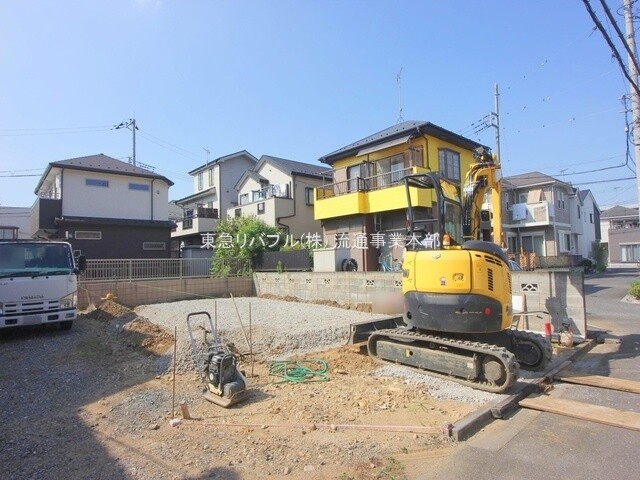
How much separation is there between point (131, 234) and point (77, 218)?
2.42 metres

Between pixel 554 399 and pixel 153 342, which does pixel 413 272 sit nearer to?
→ pixel 554 399

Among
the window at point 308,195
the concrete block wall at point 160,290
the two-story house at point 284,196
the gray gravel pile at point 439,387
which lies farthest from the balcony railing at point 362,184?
the gray gravel pile at point 439,387

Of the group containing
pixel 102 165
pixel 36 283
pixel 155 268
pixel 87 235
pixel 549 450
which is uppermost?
pixel 102 165

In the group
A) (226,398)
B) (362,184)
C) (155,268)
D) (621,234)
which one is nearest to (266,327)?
(226,398)

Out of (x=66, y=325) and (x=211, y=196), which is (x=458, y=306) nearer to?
(x=66, y=325)

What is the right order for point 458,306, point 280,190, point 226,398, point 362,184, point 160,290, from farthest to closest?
point 280,190, point 362,184, point 160,290, point 458,306, point 226,398

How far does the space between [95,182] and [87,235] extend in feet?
9.47

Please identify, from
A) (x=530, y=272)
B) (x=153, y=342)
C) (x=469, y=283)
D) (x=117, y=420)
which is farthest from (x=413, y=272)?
(x=153, y=342)

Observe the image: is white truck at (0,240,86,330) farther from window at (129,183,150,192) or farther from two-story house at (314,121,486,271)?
window at (129,183,150,192)

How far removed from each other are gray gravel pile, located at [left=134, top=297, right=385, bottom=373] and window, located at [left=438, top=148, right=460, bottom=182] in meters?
9.41

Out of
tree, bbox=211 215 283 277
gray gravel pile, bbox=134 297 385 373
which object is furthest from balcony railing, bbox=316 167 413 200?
gray gravel pile, bbox=134 297 385 373

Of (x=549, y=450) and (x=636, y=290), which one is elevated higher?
(x=636, y=290)

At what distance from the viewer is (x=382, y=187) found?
1725cm

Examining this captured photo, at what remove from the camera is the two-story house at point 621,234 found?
4031 centimetres
